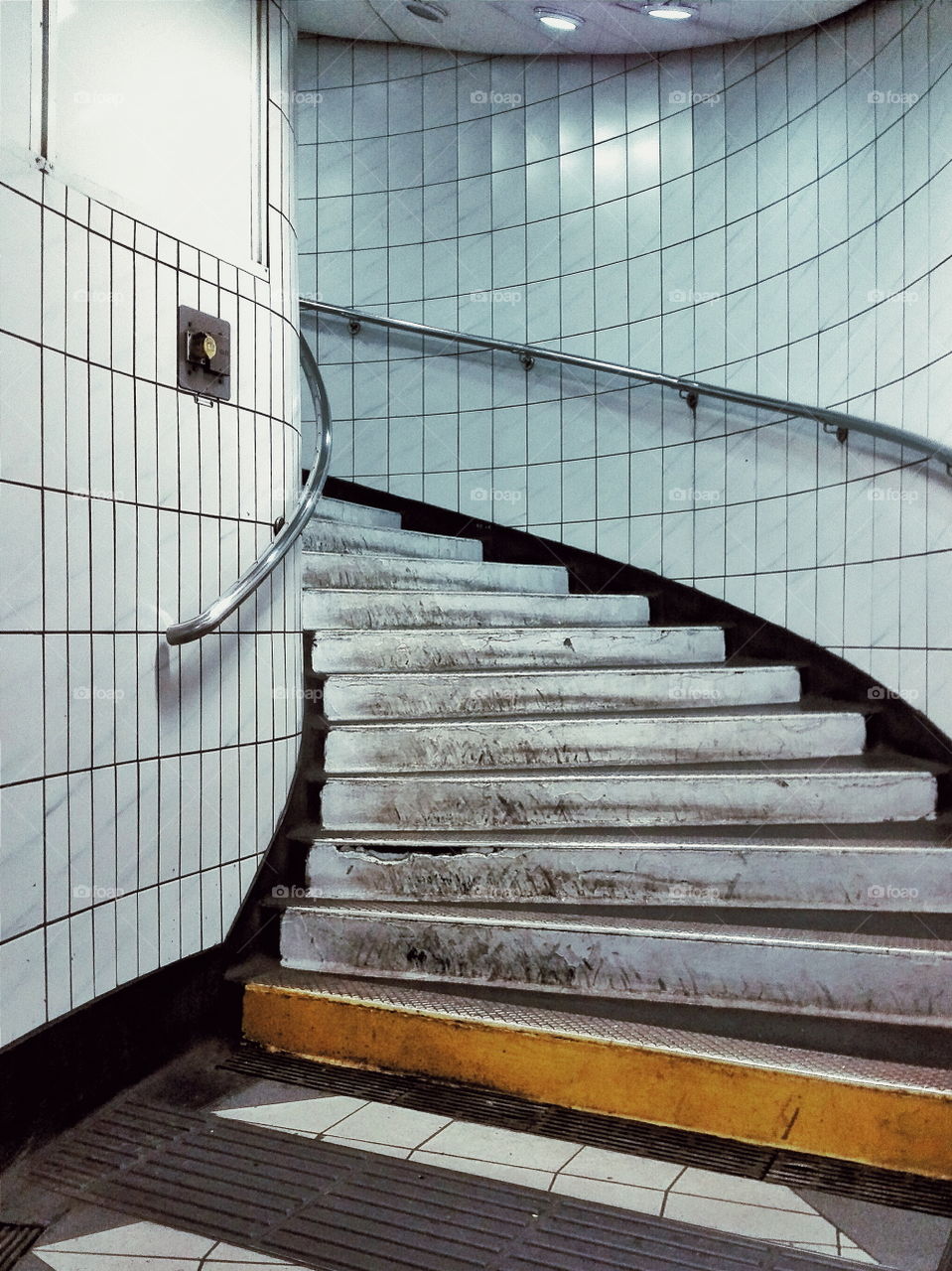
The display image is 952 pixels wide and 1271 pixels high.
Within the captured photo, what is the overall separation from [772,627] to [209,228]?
239cm

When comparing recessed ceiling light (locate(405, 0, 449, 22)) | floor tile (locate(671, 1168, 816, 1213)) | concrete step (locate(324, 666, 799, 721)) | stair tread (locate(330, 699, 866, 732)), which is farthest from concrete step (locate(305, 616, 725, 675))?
recessed ceiling light (locate(405, 0, 449, 22))

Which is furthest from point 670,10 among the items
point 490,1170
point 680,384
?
point 490,1170

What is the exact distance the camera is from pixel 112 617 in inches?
81.4

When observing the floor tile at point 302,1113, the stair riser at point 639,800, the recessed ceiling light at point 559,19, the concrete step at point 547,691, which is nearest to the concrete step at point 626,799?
the stair riser at point 639,800

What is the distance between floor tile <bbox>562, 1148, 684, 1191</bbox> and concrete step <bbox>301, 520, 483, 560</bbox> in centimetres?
231

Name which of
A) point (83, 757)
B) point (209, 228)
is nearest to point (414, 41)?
point (209, 228)

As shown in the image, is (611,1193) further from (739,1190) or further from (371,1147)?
(371,1147)

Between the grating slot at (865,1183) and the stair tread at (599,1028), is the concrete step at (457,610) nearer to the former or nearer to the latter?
the stair tread at (599,1028)

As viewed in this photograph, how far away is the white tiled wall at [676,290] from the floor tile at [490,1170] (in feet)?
6.06

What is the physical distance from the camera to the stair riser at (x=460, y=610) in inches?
124

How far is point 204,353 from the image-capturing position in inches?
90.9

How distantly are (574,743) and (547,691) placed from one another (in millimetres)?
280

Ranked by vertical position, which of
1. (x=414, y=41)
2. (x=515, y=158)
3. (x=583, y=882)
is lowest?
(x=583, y=882)

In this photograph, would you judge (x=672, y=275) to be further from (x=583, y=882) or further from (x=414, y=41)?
(x=583, y=882)
